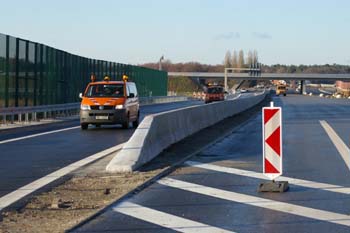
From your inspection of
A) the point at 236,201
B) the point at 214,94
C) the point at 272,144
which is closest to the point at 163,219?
the point at 236,201

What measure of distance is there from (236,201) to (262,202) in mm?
392

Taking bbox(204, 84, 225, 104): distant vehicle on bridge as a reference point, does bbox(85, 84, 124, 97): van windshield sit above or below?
above

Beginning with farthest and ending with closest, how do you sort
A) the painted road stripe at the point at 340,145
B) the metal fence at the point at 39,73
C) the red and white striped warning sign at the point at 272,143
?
the metal fence at the point at 39,73 < the painted road stripe at the point at 340,145 < the red and white striped warning sign at the point at 272,143

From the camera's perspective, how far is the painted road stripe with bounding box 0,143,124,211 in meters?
11.1

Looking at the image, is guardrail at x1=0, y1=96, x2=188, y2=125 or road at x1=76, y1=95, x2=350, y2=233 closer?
road at x1=76, y1=95, x2=350, y2=233

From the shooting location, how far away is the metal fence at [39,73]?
A: 33.8 m

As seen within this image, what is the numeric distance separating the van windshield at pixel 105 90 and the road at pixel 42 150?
1.41 m

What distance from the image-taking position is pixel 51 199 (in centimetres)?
1109

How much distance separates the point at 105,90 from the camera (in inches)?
1177

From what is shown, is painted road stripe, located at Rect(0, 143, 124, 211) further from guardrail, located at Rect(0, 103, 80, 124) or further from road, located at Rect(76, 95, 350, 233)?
guardrail, located at Rect(0, 103, 80, 124)

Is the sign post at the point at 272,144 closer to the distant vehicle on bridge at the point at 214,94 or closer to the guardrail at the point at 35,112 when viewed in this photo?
the guardrail at the point at 35,112

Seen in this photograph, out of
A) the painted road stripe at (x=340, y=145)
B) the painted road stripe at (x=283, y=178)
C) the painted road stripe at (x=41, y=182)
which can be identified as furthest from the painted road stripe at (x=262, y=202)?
the painted road stripe at (x=340, y=145)

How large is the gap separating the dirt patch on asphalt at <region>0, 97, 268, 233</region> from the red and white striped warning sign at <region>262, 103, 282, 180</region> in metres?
2.18

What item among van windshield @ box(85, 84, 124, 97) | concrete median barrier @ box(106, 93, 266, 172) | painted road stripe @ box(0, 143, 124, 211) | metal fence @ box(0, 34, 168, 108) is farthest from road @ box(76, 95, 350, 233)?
metal fence @ box(0, 34, 168, 108)
